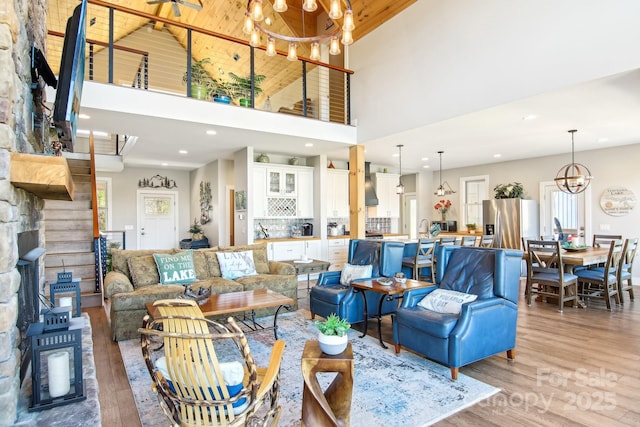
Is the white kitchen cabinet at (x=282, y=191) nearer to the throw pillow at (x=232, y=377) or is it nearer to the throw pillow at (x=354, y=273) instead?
the throw pillow at (x=354, y=273)

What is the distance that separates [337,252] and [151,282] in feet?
13.9

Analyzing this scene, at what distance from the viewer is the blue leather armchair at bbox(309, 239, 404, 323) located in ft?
13.6

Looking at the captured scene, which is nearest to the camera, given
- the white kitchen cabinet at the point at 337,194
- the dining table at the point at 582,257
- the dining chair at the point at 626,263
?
the dining table at the point at 582,257

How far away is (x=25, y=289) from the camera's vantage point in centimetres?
209

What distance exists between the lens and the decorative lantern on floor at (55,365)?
5.67ft

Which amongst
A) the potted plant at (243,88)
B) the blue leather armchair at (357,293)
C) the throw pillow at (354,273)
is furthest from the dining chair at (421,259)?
the potted plant at (243,88)

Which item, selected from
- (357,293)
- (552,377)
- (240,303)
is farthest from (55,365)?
(552,377)

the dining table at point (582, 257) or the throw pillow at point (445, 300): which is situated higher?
the dining table at point (582, 257)

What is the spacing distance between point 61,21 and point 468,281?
9.84 meters

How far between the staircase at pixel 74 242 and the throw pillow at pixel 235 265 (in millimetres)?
1926

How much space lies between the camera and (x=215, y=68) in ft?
31.9

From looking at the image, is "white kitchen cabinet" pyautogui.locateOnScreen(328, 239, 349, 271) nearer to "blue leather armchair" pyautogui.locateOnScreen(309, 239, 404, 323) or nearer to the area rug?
"blue leather armchair" pyautogui.locateOnScreen(309, 239, 404, 323)

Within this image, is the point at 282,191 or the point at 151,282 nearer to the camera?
the point at 151,282

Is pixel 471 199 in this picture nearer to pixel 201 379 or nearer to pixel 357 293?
pixel 357 293
